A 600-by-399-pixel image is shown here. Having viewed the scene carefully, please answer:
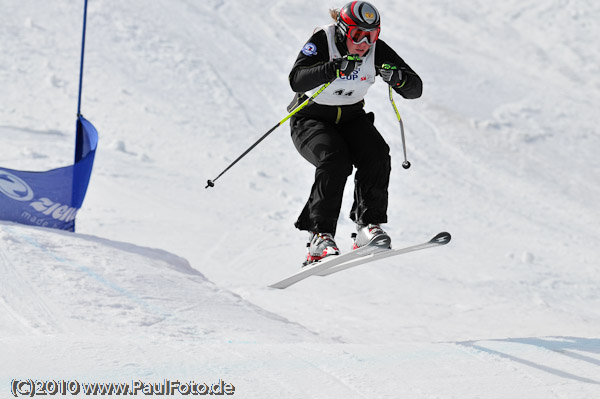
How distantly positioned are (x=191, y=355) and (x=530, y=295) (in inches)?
232

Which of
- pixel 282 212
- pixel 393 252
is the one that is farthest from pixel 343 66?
pixel 282 212

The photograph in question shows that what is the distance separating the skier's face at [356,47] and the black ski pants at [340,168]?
57 cm

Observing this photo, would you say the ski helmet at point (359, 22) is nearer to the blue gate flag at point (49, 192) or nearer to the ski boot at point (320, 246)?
the ski boot at point (320, 246)

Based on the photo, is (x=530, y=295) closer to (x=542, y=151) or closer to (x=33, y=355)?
(x=542, y=151)

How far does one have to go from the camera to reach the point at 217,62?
14.9 meters

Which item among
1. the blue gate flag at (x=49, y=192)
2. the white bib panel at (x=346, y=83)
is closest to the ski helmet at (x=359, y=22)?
the white bib panel at (x=346, y=83)

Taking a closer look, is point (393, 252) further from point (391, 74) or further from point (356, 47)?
point (356, 47)

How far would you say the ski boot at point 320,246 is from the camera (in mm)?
5434

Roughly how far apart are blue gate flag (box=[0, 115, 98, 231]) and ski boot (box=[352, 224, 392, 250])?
3.21m

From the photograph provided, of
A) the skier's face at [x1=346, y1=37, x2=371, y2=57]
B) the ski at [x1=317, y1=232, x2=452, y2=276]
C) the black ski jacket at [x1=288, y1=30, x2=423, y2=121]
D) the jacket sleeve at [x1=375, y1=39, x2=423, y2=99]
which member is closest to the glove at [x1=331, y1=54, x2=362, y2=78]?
the black ski jacket at [x1=288, y1=30, x2=423, y2=121]

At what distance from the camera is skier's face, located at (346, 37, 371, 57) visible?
522 cm

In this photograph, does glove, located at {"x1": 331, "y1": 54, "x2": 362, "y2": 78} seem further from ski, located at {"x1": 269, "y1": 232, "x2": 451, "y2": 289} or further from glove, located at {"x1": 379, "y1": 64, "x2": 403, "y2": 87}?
ski, located at {"x1": 269, "y1": 232, "x2": 451, "y2": 289}

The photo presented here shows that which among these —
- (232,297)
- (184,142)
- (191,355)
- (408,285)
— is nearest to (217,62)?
(184,142)

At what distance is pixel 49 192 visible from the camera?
7.38m
